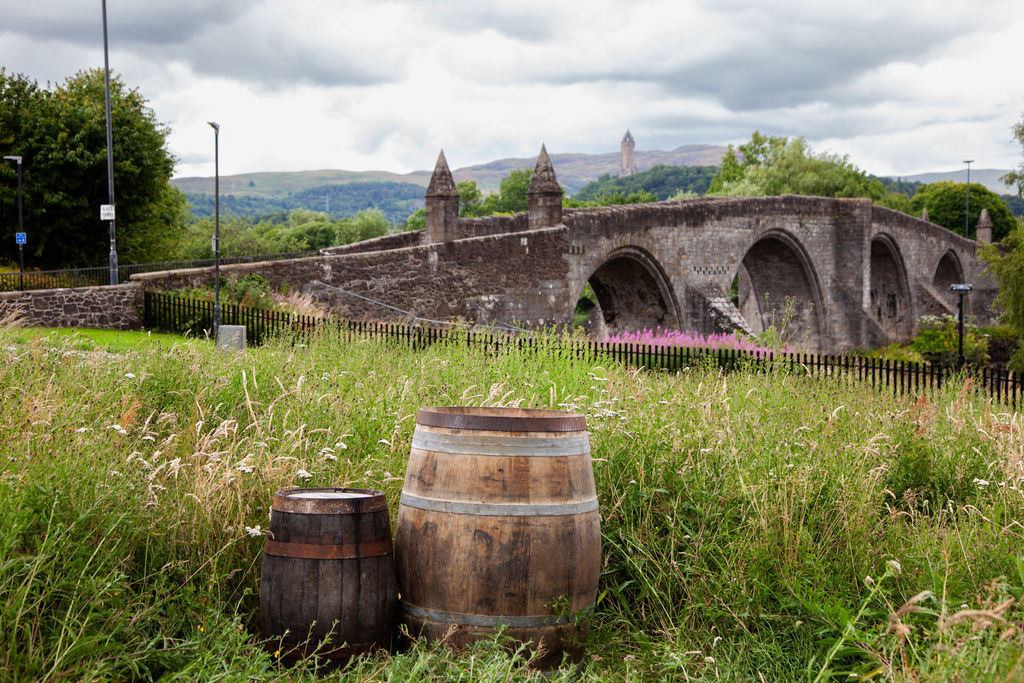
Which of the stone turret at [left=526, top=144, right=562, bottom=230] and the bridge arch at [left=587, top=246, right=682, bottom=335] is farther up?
the stone turret at [left=526, top=144, right=562, bottom=230]

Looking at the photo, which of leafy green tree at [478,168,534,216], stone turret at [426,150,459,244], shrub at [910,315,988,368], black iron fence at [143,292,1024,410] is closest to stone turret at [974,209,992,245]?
shrub at [910,315,988,368]

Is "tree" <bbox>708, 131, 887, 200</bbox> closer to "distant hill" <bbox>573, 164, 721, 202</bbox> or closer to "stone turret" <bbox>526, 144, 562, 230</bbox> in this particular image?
"stone turret" <bbox>526, 144, 562, 230</bbox>

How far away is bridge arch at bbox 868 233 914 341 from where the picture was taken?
148 feet

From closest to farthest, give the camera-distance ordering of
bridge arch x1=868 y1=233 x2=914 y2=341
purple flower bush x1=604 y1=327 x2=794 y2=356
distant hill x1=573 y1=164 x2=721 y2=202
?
purple flower bush x1=604 y1=327 x2=794 y2=356, bridge arch x1=868 y1=233 x2=914 y2=341, distant hill x1=573 y1=164 x2=721 y2=202

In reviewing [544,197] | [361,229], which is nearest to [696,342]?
[544,197]

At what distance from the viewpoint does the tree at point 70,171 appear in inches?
1204

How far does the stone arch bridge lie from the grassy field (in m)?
2.35

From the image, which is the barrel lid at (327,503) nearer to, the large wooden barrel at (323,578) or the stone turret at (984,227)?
the large wooden barrel at (323,578)

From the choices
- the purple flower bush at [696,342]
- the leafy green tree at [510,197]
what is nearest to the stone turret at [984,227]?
the leafy green tree at [510,197]

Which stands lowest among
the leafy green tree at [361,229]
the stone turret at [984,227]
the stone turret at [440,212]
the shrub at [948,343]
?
the shrub at [948,343]

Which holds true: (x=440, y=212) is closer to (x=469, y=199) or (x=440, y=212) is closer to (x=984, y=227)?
(x=984, y=227)

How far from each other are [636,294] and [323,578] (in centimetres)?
2445

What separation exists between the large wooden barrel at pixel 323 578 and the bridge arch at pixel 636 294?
73.0ft

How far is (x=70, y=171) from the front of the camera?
3098 cm
